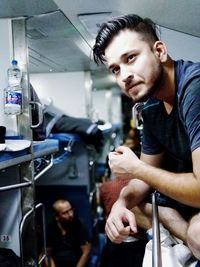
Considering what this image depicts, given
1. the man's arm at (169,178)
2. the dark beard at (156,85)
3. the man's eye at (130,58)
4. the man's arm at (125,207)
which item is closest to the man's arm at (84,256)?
the man's arm at (125,207)

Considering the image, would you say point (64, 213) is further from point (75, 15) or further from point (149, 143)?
point (75, 15)

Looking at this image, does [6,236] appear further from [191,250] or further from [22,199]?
[191,250]

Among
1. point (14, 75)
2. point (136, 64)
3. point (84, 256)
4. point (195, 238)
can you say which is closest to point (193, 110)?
point (136, 64)

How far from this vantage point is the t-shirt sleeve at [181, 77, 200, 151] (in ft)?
3.45

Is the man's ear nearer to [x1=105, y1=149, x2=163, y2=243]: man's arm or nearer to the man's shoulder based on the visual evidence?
the man's shoulder

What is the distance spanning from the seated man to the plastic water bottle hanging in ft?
5.42

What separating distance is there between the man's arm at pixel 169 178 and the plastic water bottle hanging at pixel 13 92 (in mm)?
853

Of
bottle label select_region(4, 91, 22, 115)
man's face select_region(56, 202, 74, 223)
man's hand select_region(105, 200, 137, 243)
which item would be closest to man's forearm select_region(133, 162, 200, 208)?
man's hand select_region(105, 200, 137, 243)

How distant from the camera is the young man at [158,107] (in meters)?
1.12

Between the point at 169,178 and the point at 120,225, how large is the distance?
0.35 m

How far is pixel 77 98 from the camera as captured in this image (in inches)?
153

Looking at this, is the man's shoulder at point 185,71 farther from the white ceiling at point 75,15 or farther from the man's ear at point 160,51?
the white ceiling at point 75,15

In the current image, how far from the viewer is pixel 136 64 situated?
4.16ft

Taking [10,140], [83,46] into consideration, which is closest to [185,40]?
[83,46]
